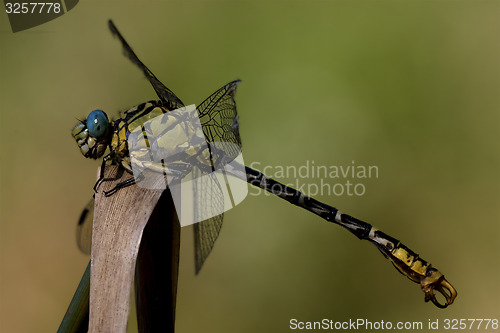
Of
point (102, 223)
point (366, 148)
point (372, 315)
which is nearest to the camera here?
point (102, 223)

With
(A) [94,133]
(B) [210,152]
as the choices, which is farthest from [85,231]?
(B) [210,152]

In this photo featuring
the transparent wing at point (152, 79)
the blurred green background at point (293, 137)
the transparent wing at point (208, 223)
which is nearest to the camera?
the transparent wing at point (152, 79)

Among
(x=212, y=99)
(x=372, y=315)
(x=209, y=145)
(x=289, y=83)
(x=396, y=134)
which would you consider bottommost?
(x=372, y=315)

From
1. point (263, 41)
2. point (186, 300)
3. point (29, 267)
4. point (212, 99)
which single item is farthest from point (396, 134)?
point (29, 267)

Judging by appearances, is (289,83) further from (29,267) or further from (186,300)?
(29,267)

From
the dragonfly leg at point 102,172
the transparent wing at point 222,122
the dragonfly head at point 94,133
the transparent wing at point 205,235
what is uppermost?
the transparent wing at point 222,122

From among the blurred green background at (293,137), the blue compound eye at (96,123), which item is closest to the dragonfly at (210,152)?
the blue compound eye at (96,123)

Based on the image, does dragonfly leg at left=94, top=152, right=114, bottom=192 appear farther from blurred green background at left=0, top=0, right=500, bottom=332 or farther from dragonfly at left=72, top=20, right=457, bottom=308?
blurred green background at left=0, top=0, right=500, bottom=332

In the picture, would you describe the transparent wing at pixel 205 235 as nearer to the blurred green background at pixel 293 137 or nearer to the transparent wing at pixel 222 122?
the transparent wing at pixel 222 122
